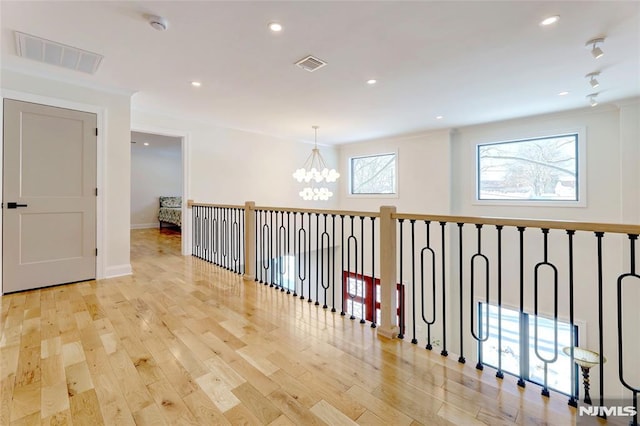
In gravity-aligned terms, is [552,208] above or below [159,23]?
below

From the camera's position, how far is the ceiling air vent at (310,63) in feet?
9.45

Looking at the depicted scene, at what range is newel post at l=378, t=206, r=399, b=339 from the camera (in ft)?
7.46

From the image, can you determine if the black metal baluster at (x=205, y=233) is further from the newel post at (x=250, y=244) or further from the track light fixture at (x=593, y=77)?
the track light fixture at (x=593, y=77)

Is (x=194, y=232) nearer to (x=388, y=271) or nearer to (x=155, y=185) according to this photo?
(x=388, y=271)

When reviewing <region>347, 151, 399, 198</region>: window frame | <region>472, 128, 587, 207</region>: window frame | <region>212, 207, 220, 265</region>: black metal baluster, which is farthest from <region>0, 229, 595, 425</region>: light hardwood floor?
<region>347, 151, 399, 198</region>: window frame

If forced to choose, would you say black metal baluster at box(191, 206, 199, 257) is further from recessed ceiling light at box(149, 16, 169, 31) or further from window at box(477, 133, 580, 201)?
window at box(477, 133, 580, 201)

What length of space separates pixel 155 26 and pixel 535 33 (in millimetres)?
3139

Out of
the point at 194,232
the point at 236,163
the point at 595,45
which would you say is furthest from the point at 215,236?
the point at 595,45

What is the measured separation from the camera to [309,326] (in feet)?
7.96

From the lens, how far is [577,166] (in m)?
4.72

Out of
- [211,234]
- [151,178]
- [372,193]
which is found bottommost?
[211,234]

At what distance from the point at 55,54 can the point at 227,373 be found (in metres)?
3.32

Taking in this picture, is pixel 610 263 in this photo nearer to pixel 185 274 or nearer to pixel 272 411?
pixel 272 411

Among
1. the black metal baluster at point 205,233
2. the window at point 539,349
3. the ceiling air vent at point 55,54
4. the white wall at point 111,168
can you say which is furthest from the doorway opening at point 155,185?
the window at point 539,349
